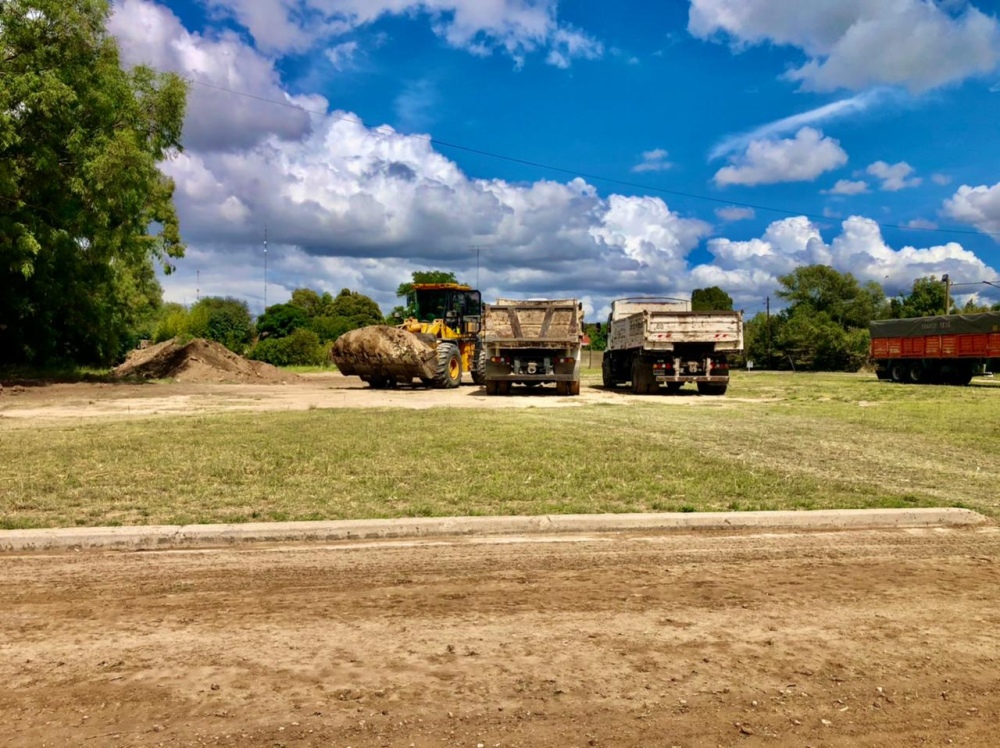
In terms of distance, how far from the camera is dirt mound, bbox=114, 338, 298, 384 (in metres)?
32.5

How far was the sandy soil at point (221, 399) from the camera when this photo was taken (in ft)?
58.7

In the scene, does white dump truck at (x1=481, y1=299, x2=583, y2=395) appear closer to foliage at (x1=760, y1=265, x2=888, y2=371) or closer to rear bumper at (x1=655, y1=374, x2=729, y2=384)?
rear bumper at (x1=655, y1=374, x2=729, y2=384)

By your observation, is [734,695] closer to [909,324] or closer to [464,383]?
[464,383]

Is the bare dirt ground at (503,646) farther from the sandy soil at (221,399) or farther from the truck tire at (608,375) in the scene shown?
the truck tire at (608,375)

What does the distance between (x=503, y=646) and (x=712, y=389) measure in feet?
70.4

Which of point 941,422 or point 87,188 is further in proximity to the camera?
point 87,188

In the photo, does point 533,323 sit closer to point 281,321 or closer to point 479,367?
point 479,367

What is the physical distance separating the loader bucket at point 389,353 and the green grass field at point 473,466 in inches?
380

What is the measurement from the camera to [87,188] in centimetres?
2280

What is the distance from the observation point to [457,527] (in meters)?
6.14

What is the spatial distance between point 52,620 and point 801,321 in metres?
73.6

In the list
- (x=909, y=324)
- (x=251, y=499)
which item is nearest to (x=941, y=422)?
(x=251, y=499)

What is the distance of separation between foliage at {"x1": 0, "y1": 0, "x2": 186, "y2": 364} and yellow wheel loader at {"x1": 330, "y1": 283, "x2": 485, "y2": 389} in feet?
27.0

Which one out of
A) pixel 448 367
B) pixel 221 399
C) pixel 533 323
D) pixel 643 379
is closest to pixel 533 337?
pixel 533 323
